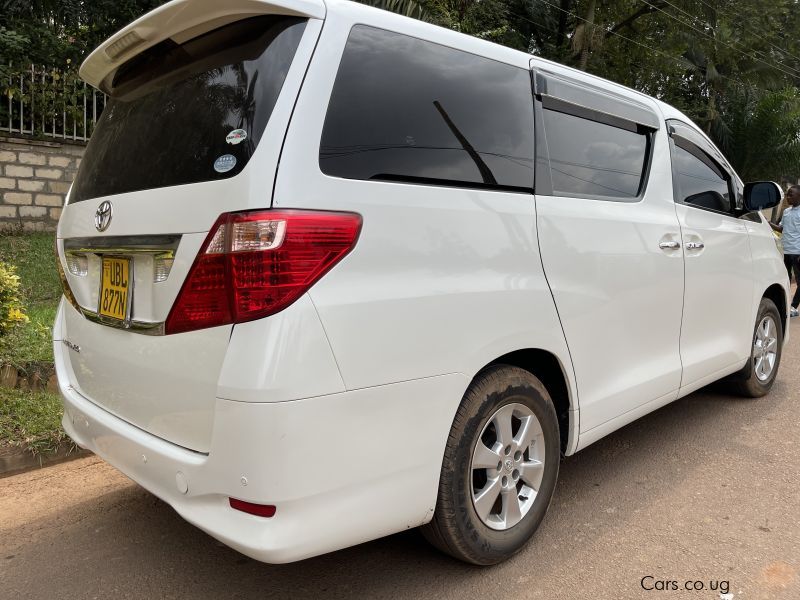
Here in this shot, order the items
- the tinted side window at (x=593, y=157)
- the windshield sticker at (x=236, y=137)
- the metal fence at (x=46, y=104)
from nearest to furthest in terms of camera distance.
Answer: the windshield sticker at (x=236, y=137) < the tinted side window at (x=593, y=157) < the metal fence at (x=46, y=104)

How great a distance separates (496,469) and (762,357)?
307 cm

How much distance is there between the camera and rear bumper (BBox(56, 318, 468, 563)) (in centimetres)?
174

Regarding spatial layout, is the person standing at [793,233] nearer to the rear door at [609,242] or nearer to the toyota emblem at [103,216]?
the rear door at [609,242]

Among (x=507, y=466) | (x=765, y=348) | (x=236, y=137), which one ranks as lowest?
(x=507, y=466)

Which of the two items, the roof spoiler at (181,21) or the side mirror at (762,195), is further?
the side mirror at (762,195)

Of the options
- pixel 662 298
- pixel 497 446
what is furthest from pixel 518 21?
pixel 497 446

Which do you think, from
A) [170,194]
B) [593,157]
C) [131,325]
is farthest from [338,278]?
[593,157]

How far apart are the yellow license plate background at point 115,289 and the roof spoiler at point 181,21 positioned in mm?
782

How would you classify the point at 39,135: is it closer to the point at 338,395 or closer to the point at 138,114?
the point at 138,114

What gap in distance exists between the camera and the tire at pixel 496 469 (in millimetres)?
2168

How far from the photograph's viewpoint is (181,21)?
2080mm

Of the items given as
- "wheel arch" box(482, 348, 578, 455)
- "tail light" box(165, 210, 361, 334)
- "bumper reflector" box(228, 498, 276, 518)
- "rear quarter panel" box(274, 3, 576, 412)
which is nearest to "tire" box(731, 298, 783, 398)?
"wheel arch" box(482, 348, 578, 455)

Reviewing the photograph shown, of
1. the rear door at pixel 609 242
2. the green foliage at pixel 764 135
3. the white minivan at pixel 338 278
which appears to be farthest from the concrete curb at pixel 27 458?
the green foliage at pixel 764 135

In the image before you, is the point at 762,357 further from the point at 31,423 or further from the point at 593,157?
the point at 31,423
